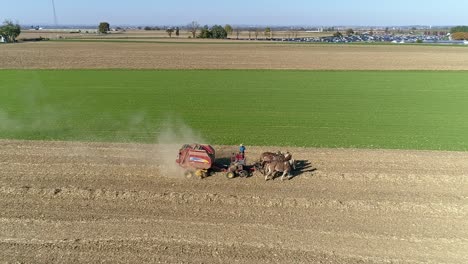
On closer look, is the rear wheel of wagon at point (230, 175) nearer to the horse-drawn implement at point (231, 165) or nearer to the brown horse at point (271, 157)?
the horse-drawn implement at point (231, 165)

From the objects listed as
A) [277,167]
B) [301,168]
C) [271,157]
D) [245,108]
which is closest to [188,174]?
[271,157]

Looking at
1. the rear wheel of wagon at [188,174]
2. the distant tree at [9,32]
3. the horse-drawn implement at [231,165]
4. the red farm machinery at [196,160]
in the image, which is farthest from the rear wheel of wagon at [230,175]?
the distant tree at [9,32]

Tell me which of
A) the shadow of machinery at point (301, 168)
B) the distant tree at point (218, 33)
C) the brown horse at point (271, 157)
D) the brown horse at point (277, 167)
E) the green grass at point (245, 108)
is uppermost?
the distant tree at point (218, 33)

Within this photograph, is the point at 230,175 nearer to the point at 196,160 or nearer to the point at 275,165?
the point at 196,160

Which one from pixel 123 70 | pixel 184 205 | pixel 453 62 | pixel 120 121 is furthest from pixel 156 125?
pixel 453 62

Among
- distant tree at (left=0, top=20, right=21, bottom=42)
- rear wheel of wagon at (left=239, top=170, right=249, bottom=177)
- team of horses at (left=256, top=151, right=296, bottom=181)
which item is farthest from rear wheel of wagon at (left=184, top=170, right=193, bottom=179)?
distant tree at (left=0, top=20, right=21, bottom=42)
